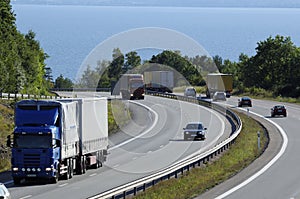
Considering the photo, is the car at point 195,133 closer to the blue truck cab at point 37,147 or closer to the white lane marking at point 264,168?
the white lane marking at point 264,168

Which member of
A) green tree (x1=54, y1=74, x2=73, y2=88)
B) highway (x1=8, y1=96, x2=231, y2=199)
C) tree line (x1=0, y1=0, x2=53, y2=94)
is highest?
tree line (x1=0, y1=0, x2=53, y2=94)

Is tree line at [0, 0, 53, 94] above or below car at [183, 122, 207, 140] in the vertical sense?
above

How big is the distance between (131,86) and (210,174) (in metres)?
63.2

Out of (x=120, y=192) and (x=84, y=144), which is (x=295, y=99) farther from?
(x=120, y=192)

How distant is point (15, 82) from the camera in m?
82.9

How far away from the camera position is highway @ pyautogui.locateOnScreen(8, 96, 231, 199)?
29016mm

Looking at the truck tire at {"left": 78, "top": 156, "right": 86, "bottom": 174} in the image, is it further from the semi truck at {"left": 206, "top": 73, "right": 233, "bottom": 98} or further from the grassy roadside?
the semi truck at {"left": 206, "top": 73, "right": 233, "bottom": 98}

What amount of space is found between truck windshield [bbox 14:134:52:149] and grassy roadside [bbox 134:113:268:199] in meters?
5.50

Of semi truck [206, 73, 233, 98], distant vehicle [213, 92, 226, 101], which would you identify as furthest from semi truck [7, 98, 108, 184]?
semi truck [206, 73, 233, 98]

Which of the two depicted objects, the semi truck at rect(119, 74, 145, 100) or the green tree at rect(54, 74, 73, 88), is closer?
the semi truck at rect(119, 74, 145, 100)

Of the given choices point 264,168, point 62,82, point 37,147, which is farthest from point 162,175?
point 62,82

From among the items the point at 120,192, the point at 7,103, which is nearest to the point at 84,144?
the point at 120,192

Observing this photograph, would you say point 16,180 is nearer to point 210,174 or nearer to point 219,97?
point 210,174

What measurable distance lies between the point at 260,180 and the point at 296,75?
96790 millimetres
